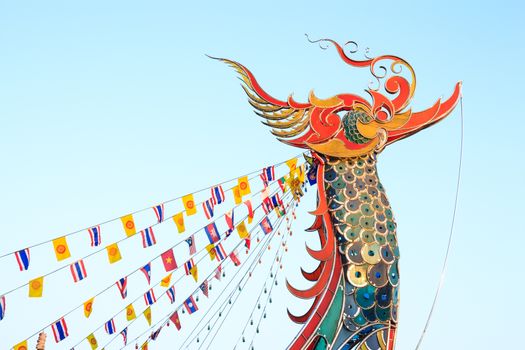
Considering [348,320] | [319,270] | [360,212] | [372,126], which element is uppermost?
[372,126]

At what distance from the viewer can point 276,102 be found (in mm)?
14984

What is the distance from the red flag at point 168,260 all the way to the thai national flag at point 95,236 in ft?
4.24

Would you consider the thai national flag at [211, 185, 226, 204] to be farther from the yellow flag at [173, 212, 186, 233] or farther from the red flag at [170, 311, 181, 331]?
the red flag at [170, 311, 181, 331]

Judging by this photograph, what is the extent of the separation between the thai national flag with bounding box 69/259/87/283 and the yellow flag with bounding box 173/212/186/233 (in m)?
1.87

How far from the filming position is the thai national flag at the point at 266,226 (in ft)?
47.9

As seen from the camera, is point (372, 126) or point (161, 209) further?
point (372, 126)

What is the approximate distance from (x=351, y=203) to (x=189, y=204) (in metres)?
2.87

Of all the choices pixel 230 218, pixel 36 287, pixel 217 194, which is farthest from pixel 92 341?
pixel 217 194

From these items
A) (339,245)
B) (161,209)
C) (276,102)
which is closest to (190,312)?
(161,209)

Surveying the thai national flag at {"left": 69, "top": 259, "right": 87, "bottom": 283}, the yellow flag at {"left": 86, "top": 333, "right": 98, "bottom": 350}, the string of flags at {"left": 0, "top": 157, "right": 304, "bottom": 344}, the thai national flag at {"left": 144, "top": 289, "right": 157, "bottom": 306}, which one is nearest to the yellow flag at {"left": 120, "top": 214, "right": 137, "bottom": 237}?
the string of flags at {"left": 0, "top": 157, "right": 304, "bottom": 344}

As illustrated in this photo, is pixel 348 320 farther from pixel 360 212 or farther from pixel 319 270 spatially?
pixel 360 212

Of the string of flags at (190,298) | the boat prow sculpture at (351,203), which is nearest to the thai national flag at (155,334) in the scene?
the string of flags at (190,298)

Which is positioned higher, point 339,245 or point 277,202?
point 277,202

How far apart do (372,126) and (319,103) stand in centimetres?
108
